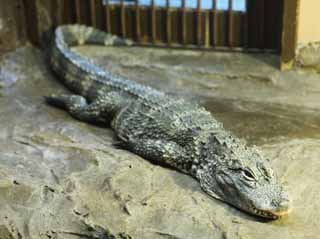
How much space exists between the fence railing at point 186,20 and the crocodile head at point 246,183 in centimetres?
239

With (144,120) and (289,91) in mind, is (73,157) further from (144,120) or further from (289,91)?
(289,91)

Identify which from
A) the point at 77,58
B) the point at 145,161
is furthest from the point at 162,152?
the point at 77,58

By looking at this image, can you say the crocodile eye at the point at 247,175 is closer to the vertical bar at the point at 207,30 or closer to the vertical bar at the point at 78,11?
the vertical bar at the point at 207,30

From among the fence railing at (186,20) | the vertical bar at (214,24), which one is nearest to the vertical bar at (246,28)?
the fence railing at (186,20)

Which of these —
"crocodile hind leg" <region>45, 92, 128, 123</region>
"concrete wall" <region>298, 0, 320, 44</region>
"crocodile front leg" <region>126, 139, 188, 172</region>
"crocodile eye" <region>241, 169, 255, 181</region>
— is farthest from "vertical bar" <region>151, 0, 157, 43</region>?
"crocodile eye" <region>241, 169, 255, 181</region>

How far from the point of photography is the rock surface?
3375 millimetres

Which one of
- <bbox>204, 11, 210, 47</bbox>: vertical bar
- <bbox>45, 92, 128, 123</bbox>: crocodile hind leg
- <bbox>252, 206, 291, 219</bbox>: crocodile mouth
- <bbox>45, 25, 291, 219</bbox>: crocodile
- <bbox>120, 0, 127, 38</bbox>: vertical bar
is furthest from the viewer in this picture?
<bbox>120, 0, 127, 38</bbox>: vertical bar

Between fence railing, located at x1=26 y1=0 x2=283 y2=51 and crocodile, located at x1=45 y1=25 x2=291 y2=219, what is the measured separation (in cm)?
80

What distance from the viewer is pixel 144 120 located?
437cm

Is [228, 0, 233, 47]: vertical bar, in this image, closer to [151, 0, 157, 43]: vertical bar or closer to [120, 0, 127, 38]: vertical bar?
[151, 0, 157, 43]: vertical bar

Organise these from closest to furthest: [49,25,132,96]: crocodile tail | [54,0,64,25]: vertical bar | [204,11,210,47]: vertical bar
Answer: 1. [49,25,132,96]: crocodile tail
2. [204,11,210,47]: vertical bar
3. [54,0,64,25]: vertical bar

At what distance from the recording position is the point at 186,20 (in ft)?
20.0

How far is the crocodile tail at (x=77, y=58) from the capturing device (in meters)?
5.16

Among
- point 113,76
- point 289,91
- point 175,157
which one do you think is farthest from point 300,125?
point 113,76
